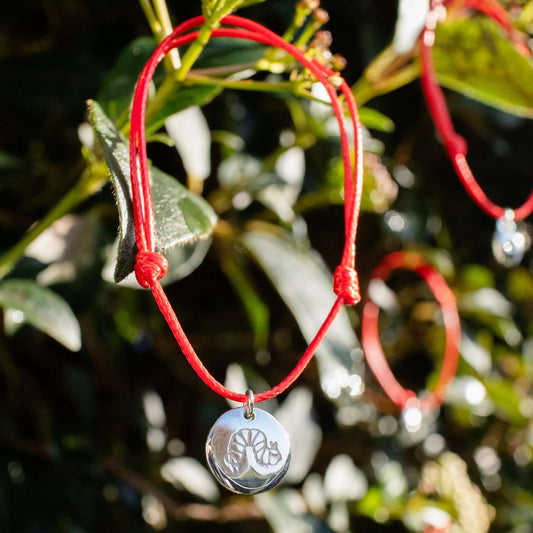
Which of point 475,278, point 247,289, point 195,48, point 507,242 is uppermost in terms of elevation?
point 195,48

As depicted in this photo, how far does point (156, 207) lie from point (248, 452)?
16 cm

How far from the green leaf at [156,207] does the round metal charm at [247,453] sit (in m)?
0.11

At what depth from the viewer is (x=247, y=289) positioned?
2.67 ft

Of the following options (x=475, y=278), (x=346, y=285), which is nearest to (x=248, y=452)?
(x=346, y=285)

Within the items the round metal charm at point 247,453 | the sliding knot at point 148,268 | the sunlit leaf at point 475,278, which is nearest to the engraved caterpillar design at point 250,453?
the round metal charm at point 247,453

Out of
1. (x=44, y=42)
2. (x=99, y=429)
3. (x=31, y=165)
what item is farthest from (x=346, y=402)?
(x=44, y=42)

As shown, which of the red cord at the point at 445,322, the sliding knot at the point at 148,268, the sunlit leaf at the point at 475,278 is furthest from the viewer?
Answer: the sunlit leaf at the point at 475,278

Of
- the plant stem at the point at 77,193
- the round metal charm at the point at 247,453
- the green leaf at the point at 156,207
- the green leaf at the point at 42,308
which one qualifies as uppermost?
the green leaf at the point at 156,207

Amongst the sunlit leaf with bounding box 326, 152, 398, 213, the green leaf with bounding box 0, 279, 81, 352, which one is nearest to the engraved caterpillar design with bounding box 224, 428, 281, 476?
the green leaf with bounding box 0, 279, 81, 352

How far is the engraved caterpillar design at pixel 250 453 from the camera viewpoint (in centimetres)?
36

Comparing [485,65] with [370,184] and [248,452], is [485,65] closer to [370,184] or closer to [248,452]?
[370,184]

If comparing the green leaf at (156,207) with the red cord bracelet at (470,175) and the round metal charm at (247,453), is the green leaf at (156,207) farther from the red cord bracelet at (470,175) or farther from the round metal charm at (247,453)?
the red cord bracelet at (470,175)

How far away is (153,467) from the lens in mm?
843

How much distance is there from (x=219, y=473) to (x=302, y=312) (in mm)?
310
